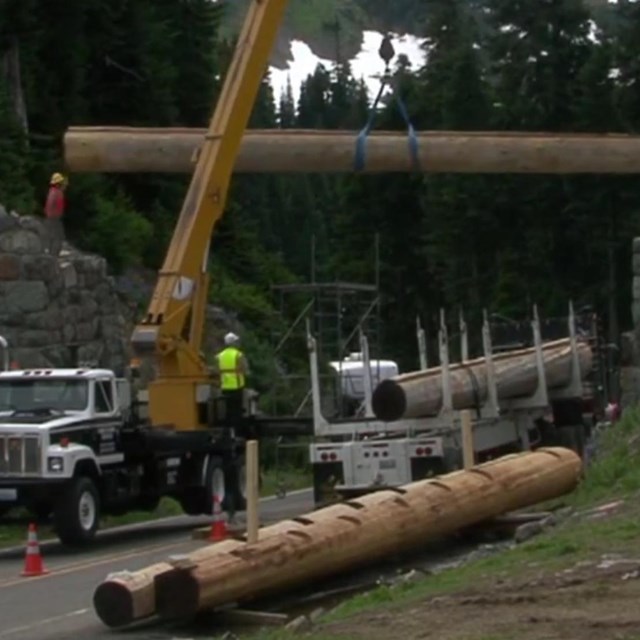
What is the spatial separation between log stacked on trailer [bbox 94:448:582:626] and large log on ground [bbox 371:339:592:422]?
283 cm

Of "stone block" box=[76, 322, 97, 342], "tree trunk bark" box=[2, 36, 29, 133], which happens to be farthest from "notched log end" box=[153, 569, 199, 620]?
"tree trunk bark" box=[2, 36, 29, 133]

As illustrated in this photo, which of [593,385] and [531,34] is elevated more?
[531,34]

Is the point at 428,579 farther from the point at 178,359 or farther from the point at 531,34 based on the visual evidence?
the point at 531,34

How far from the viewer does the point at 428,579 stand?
52.6 feet

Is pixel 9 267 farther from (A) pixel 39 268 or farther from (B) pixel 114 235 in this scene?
(B) pixel 114 235

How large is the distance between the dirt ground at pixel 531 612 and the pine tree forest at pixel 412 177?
24.7m

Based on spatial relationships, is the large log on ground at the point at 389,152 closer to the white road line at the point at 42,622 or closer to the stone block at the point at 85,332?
the stone block at the point at 85,332

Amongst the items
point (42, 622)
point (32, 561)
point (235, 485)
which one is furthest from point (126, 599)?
point (235, 485)

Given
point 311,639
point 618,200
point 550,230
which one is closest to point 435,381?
point 311,639

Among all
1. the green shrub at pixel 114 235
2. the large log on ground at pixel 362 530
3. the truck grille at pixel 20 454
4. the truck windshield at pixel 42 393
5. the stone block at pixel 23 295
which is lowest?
the large log on ground at pixel 362 530

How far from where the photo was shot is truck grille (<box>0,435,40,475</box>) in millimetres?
24047

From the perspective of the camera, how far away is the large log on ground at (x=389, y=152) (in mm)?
26656

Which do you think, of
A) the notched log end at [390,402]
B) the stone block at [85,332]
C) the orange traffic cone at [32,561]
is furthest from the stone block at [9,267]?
the orange traffic cone at [32,561]

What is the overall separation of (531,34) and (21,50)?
19.3 m
